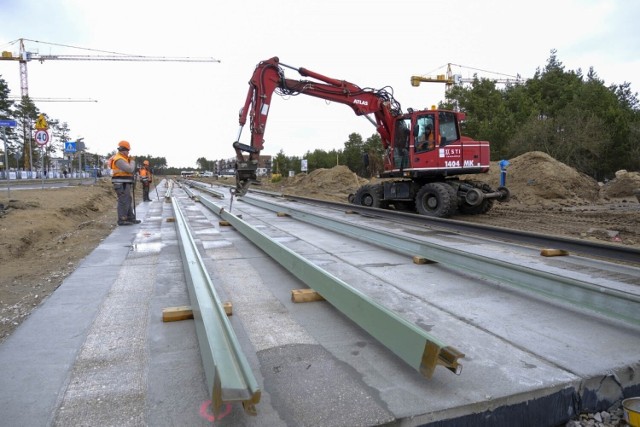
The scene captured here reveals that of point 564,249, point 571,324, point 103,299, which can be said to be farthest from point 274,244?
point 564,249

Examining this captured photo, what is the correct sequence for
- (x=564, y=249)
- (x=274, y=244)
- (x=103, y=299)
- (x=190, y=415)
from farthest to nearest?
(x=564, y=249), (x=274, y=244), (x=103, y=299), (x=190, y=415)

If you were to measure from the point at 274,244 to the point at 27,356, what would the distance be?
3558mm

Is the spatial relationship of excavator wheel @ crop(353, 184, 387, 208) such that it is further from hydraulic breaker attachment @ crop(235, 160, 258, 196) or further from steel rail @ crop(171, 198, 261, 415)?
steel rail @ crop(171, 198, 261, 415)

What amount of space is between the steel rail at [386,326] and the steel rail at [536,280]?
194 cm

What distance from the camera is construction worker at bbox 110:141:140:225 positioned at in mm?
10531

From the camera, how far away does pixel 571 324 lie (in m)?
3.66

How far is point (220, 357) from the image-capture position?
101 inches

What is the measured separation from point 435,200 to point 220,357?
35.3 ft

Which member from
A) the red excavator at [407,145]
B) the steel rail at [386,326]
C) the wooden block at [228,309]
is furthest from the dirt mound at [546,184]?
the wooden block at [228,309]

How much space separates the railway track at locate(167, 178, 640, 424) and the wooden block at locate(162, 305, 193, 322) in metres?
1.34

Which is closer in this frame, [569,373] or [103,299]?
[569,373]

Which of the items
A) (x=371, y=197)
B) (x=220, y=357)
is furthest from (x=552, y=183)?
(x=220, y=357)

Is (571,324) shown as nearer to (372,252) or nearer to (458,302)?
(458,302)

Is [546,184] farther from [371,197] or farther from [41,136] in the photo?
[41,136]
